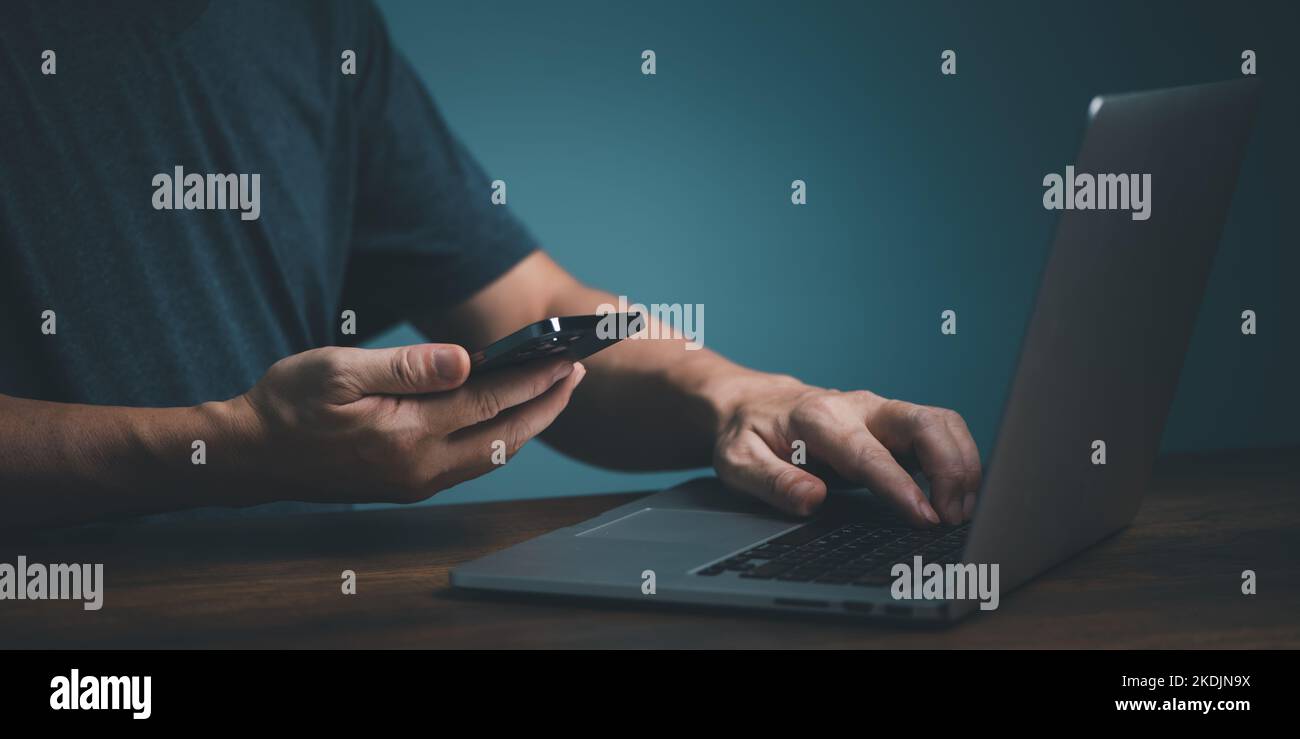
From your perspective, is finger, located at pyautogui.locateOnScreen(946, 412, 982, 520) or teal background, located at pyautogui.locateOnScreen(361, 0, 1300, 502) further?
teal background, located at pyautogui.locateOnScreen(361, 0, 1300, 502)

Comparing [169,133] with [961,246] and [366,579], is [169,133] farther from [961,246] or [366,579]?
[961,246]

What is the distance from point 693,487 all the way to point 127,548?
424 mm

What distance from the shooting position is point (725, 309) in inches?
108

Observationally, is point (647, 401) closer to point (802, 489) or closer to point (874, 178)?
point (802, 489)

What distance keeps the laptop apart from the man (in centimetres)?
9

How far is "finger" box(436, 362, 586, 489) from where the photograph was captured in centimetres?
83

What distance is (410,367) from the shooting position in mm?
741

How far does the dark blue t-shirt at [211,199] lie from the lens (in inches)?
44.7

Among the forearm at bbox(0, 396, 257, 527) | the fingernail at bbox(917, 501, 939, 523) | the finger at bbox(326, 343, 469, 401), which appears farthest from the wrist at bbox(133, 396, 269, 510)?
the fingernail at bbox(917, 501, 939, 523)

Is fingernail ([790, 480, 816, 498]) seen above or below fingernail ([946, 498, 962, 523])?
above

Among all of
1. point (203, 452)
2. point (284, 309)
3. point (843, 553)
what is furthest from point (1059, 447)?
point (284, 309)

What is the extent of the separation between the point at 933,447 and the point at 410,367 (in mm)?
353

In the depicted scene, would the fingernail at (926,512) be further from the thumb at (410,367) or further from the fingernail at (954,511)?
the thumb at (410,367)

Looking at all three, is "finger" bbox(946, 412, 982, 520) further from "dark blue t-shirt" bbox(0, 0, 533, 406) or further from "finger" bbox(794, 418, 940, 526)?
"dark blue t-shirt" bbox(0, 0, 533, 406)
